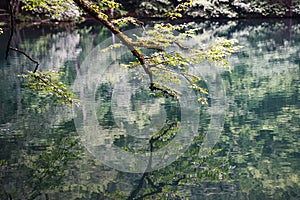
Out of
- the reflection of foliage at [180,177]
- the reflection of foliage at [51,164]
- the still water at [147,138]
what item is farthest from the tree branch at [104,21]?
the reflection of foliage at [51,164]

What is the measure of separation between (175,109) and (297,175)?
12.6 ft

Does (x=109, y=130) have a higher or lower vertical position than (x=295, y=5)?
lower

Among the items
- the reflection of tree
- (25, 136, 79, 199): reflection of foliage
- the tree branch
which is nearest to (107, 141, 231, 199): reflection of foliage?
the reflection of tree

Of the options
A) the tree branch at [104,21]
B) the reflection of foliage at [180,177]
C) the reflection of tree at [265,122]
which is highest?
the tree branch at [104,21]

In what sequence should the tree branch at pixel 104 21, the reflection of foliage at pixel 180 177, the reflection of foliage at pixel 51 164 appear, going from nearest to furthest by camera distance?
the reflection of foliage at pixel 180 177 → the tree branch at pixel 104 21 → the reflection of foliage at pixel 51 164

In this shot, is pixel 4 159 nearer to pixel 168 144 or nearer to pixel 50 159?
pixel 50 159

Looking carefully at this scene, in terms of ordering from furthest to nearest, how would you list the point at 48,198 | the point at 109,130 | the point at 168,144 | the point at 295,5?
the point at 295,5 → the point at 109,130 → the point at 168,144 → the point at 48,198

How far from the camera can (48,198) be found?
5555mm

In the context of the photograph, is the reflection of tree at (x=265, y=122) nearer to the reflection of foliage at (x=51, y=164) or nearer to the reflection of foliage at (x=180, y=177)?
the reflection of foliage at (x=180, y=177)

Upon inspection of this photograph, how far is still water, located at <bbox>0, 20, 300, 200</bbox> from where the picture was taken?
227 inches

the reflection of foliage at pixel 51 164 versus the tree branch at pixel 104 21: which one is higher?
the tree branch at pixel 104 21

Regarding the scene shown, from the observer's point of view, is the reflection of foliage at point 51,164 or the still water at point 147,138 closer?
the still water at point 147,138

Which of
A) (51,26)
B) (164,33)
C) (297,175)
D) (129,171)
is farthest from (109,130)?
(51,26)

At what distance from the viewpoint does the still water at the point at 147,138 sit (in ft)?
19.0
